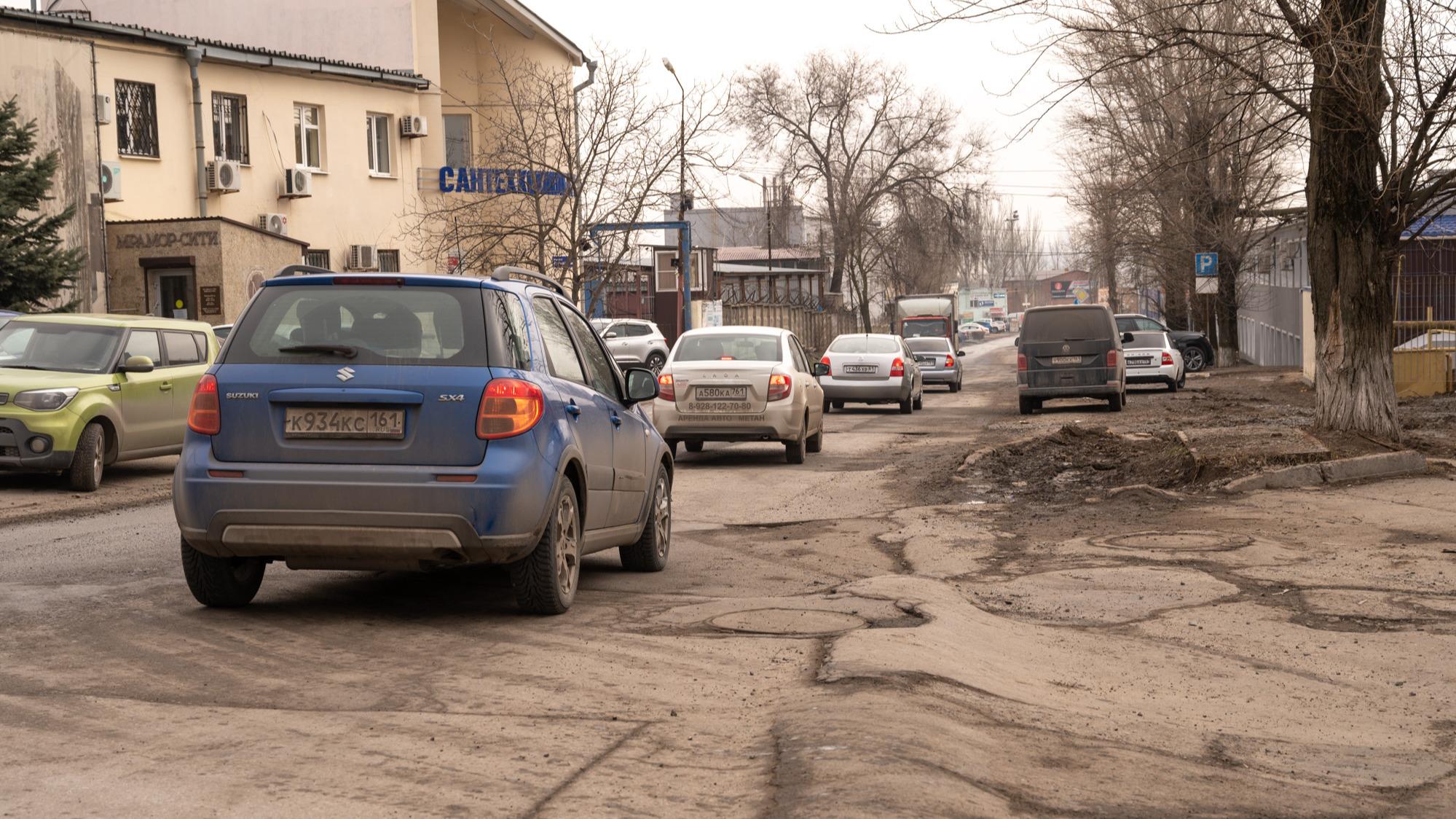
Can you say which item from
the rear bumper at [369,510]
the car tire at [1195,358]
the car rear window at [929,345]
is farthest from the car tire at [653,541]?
the car tire at [1195,358]

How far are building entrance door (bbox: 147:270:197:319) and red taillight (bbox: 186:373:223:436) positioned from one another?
22.7 metres

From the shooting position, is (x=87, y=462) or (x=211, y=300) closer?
(x=87, y=462)

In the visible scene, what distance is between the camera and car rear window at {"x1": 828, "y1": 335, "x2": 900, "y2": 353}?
28.0m

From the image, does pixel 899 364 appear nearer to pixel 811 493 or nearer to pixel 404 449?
pixel 811 493

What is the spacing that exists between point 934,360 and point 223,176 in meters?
17.7

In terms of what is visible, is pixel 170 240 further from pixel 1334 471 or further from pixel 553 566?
pixel 553 566

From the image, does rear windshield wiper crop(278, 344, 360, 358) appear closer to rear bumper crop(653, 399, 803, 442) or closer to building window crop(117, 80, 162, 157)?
rear bumper crop(653, 399, 803, 442)

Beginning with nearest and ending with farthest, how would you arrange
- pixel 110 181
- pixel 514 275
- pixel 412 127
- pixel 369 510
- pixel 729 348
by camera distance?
pixel 369 510 < pixel 514 275 < pixel 729 348 < pixel 110 181 < pixel 412 127

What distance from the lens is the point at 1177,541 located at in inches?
392

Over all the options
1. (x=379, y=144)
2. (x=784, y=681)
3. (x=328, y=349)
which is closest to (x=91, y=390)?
(x=328, y=349)

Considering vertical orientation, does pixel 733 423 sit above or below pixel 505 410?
below

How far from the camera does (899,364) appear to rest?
90.4ft

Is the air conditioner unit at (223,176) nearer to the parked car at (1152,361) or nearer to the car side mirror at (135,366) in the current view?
the car side mirror at (135,366)

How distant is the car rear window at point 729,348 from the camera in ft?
57.3
